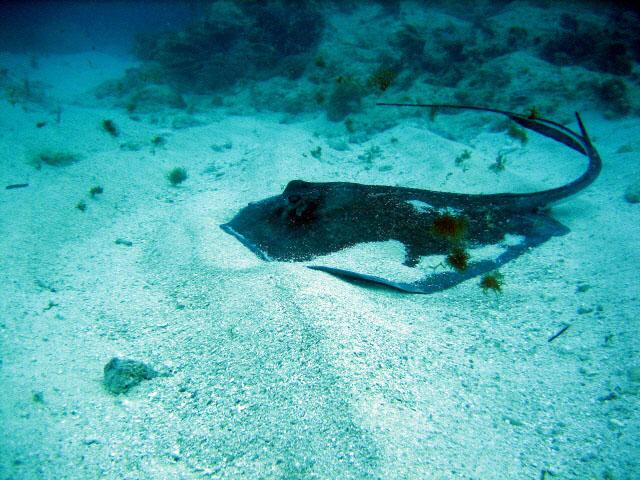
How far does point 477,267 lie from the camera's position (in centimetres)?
362

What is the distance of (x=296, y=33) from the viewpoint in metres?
15.8

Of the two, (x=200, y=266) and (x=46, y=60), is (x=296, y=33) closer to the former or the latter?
(x=200, y=266)

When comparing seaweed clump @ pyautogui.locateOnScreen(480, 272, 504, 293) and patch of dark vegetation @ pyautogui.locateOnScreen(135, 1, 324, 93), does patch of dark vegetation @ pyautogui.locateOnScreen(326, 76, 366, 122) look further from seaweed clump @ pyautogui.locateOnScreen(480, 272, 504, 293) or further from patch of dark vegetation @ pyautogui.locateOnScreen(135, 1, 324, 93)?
seaweed clump @ pyautogui.locateOnScreen(480, 272, 504, 293)

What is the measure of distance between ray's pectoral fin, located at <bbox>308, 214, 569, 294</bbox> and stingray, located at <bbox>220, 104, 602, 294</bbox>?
0.04 feet

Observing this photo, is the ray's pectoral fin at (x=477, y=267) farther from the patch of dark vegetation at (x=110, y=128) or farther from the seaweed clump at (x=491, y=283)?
the patch of dark vegetation at (x=110, y=128)

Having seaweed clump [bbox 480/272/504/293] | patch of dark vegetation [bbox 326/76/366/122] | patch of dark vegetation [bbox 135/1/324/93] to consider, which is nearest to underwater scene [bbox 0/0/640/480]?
seaweed clump [bbox 480/272/504/293]

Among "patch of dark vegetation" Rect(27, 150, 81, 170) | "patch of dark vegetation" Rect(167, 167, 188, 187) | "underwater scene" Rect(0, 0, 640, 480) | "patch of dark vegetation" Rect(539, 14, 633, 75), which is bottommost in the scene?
"patch of dark vegetation" Rect(27, 150, 81, 170)

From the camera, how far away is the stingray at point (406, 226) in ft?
12.3

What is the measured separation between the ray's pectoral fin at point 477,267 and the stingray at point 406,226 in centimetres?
1

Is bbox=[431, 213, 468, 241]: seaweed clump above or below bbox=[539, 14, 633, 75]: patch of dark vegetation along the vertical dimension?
below

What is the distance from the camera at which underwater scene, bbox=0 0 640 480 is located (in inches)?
78.0

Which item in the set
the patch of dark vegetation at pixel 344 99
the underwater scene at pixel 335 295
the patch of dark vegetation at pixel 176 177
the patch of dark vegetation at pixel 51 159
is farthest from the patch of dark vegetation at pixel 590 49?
the patch of dark vegetation at pixel 51 159

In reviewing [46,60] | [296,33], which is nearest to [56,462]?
[296,33]

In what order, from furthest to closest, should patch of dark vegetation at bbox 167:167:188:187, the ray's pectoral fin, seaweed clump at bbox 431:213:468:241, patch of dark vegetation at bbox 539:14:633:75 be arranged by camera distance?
patch of dark vegetation at bbox 539:14:633:75 → patch of dark vegetation at bbox 167:167:188:187 → seaweed clump at bbox 431:213:468:241 → the ray's pectoral fin
